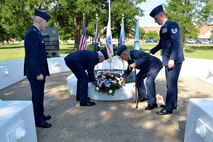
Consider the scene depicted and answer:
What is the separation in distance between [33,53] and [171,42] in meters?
2.70

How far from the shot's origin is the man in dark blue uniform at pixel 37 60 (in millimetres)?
3992

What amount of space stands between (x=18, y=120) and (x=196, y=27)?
3659 centimetres

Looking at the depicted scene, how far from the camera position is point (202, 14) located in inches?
1357

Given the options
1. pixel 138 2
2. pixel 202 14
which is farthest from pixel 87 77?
pixel 202 14

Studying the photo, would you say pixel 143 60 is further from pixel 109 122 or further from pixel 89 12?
pixel 89 12

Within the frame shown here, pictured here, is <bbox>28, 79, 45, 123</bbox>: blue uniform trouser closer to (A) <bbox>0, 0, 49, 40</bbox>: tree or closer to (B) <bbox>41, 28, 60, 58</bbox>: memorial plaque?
(B) <bbox>41, 28, 60, 58</bbox>: memorial plaque

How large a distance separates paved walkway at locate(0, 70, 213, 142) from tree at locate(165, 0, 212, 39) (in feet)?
93.0

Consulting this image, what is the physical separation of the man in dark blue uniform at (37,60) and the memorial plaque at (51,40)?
9590 mm

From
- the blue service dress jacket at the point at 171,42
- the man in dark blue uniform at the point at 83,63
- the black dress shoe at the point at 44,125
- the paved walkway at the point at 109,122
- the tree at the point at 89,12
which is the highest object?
the tree at the point at 89,12

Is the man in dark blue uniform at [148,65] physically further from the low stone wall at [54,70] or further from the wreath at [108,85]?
the low stone wall at [54,70]

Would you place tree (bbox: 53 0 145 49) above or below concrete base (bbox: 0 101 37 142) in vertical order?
above

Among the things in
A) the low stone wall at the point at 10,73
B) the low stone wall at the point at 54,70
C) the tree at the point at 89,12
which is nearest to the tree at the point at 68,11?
the tree at the point at 89,12

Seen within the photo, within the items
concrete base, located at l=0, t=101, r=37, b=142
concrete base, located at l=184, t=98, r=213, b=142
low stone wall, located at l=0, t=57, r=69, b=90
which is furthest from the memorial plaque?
concrete base, located at l=184, t=98, r=213, b=142

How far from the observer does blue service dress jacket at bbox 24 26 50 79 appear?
3.98m
